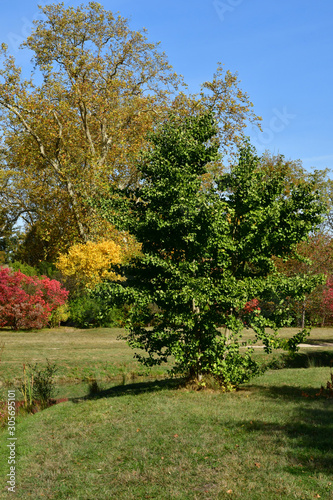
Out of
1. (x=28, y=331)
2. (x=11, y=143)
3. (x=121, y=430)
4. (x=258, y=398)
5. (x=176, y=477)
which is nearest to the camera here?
(x=176, y=477)

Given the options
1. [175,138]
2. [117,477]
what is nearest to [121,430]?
[117,477]

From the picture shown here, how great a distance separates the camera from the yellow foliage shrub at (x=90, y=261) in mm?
28062

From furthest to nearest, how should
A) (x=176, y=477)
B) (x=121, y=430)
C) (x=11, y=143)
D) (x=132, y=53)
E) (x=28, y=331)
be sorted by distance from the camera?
1. (x=11, y=143)
2. (x=132, y=53)
3. (x=28, y=331)
4. (x=121, y=430)
5. (x=176, y=477)

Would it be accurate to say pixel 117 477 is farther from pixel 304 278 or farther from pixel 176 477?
pixel 304 278

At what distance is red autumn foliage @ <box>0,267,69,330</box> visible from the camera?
950 inches

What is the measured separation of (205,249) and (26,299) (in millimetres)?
16530

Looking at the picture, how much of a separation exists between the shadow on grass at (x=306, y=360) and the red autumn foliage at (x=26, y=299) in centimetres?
1308

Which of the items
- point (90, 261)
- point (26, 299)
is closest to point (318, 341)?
point (90, 261)

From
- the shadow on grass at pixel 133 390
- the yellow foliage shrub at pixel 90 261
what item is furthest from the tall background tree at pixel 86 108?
the shadow on grass at pixel 133 390

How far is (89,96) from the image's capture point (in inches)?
1202

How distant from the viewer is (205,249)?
35.1 ft

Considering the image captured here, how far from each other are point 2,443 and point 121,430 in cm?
232

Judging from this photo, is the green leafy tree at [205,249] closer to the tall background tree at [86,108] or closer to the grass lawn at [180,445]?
the grass lawn at [180,445]

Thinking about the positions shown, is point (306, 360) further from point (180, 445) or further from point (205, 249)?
point (180, 445)
